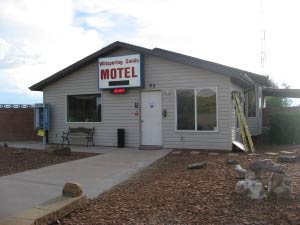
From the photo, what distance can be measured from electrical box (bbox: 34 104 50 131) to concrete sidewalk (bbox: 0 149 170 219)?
4.64 m

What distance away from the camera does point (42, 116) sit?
51.6 ft

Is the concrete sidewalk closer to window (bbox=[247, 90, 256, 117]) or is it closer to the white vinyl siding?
the white vinyl siding

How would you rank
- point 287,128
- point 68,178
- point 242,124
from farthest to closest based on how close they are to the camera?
point 287,128 < point 242,124 < point 68,178

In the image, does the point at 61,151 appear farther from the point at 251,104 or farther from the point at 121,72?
the point at 251,104

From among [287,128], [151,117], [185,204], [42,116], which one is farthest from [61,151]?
[287,128]

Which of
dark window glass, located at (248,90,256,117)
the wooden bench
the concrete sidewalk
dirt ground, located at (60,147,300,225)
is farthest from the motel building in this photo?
Result: dirt ground, located at (60,147,300,225)

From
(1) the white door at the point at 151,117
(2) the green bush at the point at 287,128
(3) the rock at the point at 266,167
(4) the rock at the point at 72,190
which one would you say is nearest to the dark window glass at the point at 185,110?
(1) the white door at the point at 151,117

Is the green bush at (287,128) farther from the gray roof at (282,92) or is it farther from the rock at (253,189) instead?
the rock at (253,189)

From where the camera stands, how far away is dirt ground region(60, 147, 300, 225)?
482cm

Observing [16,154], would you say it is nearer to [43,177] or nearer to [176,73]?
[43,177]

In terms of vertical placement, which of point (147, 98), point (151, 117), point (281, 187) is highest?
point (147, 98)

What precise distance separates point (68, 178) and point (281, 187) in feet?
15.8

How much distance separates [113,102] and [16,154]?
4.36m

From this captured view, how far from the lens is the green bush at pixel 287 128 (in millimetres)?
14566
